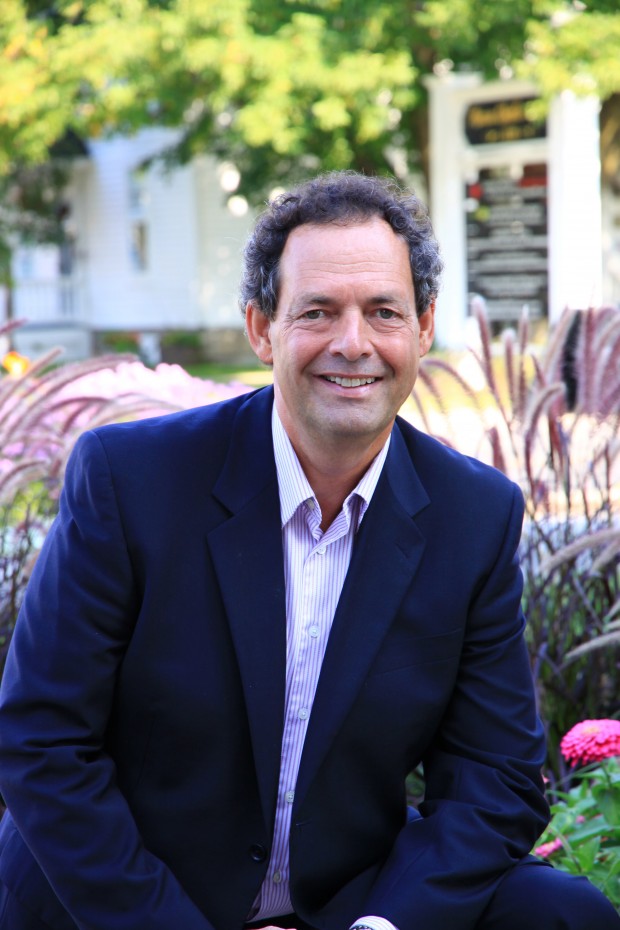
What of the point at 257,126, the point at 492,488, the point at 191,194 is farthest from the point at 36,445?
the point at 191,194

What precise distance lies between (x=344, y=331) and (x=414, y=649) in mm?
604

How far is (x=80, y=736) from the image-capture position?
6.73 feet

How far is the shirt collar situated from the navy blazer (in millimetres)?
23

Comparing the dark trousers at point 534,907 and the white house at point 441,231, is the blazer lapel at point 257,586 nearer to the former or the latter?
the dark trousers at point 534,907

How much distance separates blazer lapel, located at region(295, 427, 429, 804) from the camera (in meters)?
2.12

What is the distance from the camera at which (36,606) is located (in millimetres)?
2080

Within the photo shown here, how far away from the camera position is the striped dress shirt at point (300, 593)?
7.11 feet

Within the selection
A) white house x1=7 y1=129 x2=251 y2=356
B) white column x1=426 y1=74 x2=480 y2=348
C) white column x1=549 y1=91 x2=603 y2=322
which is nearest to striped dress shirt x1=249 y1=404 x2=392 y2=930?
white column x1=549 y1=91 x2=603 y2=322

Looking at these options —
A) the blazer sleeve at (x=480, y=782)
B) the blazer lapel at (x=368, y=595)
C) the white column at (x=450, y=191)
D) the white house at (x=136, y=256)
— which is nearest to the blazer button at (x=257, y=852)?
the blazer lapel at (x=368, y=595)

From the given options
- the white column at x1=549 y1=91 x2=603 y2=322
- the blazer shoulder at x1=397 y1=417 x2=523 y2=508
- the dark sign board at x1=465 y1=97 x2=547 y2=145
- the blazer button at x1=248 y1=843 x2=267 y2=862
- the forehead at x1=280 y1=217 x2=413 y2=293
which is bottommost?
the blazer button at x1=248 y1=843 x2=267 y2=862

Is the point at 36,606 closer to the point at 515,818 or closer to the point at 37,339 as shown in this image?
the point at 515,818

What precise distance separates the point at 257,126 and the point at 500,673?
11.7m

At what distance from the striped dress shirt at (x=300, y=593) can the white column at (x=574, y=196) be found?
1214 centimetres

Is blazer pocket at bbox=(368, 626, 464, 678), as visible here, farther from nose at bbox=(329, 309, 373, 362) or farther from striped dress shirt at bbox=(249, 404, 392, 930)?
nose at bbox=(329, 309, 373, 362)
